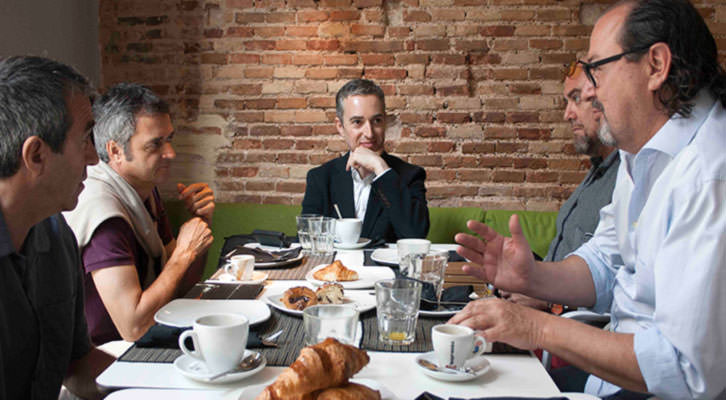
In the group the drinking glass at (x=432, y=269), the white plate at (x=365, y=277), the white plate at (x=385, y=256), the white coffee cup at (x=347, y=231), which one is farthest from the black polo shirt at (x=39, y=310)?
the white coffee cup at (x=347, y=231)

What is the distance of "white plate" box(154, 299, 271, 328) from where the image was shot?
1.23 metres

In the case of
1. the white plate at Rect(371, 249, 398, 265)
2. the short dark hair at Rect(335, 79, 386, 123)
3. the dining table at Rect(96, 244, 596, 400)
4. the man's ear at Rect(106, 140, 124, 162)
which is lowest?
the white plate at Rect(371, 249, 398, 265)

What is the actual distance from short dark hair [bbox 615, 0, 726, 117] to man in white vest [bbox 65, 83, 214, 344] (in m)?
1.34

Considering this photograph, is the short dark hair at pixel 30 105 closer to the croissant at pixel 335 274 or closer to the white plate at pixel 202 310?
the white plate at pixel 202 310

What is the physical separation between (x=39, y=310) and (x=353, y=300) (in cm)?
A: 70

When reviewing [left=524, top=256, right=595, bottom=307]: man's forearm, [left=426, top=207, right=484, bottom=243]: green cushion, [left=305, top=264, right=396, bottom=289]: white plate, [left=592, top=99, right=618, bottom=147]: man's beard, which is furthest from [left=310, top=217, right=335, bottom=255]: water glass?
[left=426, top=207, right=484, bottom=243]: green cushion

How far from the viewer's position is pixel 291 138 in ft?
12.0

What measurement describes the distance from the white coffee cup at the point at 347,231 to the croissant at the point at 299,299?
871 mm

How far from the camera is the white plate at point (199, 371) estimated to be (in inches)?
36.8

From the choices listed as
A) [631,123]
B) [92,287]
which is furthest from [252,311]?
[631,123]

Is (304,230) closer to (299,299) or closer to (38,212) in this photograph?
(299,299)

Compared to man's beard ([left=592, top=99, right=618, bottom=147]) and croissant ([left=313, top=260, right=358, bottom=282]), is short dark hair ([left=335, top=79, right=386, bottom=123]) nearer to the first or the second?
croissant ([left=313, top=260, right=358, bottom=282])

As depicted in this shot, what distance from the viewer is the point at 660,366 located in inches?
40.8

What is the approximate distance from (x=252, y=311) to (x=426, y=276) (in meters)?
0.45
